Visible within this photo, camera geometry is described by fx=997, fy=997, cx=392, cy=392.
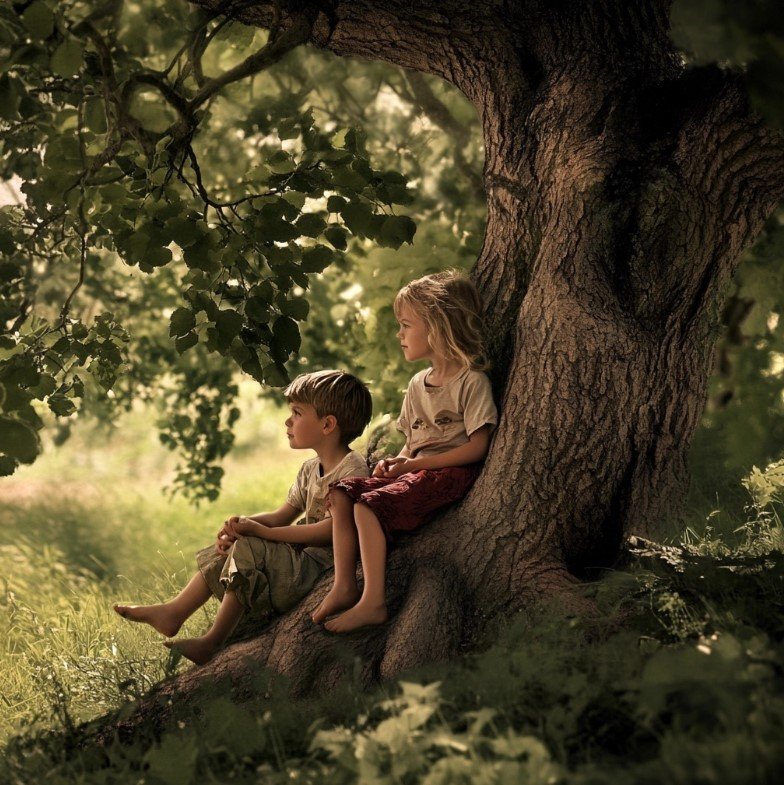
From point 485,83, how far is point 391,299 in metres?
1.85

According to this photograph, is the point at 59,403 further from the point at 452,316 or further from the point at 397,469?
the point at 452,316

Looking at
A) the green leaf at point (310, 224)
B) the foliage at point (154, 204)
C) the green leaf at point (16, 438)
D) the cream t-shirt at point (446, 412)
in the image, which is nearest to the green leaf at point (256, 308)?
the foliage at point (154, 204)

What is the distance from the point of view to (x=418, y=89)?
7.46 metres

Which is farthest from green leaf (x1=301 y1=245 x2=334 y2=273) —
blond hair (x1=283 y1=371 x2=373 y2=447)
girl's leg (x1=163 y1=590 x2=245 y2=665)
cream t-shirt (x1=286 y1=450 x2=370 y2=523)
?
girl's leg (x1=163 y1=590 x2=245 y2=665)

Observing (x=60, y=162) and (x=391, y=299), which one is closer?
(x=60, y=162)

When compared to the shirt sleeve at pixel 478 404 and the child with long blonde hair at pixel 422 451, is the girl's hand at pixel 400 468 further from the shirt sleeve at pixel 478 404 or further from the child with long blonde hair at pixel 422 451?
the shirt sleeve at pixel 478 404

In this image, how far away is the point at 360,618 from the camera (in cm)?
368

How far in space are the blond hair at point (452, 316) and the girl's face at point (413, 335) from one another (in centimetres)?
2

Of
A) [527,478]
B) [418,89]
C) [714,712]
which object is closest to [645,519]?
[527,478]

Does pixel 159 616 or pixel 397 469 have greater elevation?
pixel 397 469

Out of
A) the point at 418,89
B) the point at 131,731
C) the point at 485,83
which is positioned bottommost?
the point at 131,731

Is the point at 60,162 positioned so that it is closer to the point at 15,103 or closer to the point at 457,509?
the point at 15,103

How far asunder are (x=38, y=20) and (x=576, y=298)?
213 centimetres

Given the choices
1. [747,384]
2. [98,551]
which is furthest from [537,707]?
[98,551]
